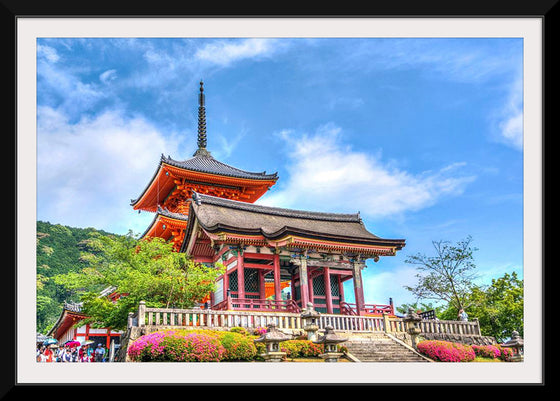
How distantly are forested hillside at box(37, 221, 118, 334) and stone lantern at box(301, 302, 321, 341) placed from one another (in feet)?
115

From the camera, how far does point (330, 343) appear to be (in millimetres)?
13320

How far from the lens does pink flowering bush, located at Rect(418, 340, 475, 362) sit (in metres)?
15.0

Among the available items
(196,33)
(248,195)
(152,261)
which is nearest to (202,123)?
(248,195)

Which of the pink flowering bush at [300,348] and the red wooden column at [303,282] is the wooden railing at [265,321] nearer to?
the pink flowering bush at [300,348]

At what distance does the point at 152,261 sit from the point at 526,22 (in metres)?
12.6

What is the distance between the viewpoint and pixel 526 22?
10.0 metres

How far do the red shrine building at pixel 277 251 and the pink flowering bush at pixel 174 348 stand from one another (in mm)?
5010

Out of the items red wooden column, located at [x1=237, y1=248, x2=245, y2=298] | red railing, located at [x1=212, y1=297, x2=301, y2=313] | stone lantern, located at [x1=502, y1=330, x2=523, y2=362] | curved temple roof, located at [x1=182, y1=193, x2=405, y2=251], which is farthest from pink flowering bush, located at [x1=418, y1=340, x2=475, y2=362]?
red wooden column, located at [x1=237, y1=248, x2=245, y2=298]

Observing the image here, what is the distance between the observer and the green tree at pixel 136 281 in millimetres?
16172

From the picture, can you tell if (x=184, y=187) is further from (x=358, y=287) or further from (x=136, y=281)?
(x=136, y=281)
